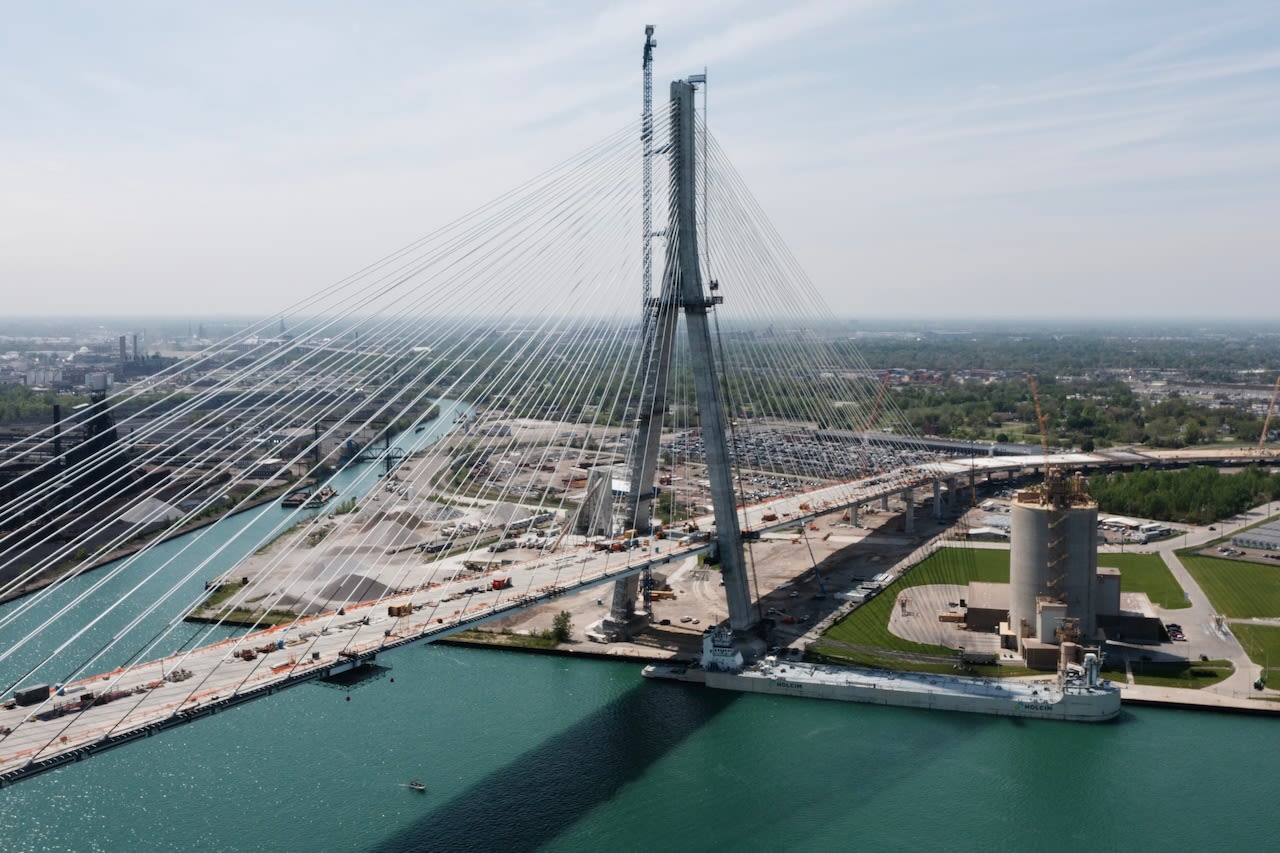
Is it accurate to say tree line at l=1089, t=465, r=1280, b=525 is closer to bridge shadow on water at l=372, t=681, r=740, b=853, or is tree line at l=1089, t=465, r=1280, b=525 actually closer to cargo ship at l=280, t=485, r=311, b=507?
bridge shadow on water at l=372, t=681, r=740, b=853

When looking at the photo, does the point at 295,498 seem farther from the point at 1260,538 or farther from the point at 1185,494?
the point at 1260,538

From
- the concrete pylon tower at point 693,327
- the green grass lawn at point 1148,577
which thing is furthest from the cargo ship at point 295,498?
the green grass lawn at point 1148,577

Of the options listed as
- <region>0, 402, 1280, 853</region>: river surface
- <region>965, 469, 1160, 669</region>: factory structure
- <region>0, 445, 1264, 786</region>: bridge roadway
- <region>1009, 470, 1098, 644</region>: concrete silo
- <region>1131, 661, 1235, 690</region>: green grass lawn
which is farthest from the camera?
<region>1009, 470, 1098, 644</region>: concrete silo

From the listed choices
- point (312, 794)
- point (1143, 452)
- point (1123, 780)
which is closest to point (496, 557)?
point (312, 794)

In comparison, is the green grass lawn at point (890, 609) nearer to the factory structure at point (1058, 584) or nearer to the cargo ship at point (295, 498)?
the factory structure at point (1058, 584)

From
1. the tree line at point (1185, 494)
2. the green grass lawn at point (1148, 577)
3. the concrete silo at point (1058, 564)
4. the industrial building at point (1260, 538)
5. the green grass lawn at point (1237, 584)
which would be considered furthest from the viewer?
the tree line at point (1185, 494)

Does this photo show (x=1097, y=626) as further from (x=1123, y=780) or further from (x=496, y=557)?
(x=496, y=557)

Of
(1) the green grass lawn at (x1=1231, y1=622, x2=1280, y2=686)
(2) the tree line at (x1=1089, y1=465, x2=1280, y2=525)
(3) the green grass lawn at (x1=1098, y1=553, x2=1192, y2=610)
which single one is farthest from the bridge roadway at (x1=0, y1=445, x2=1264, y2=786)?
(2) the tree line at (x1=1089, y1=465, x2=1280, y2=525)
